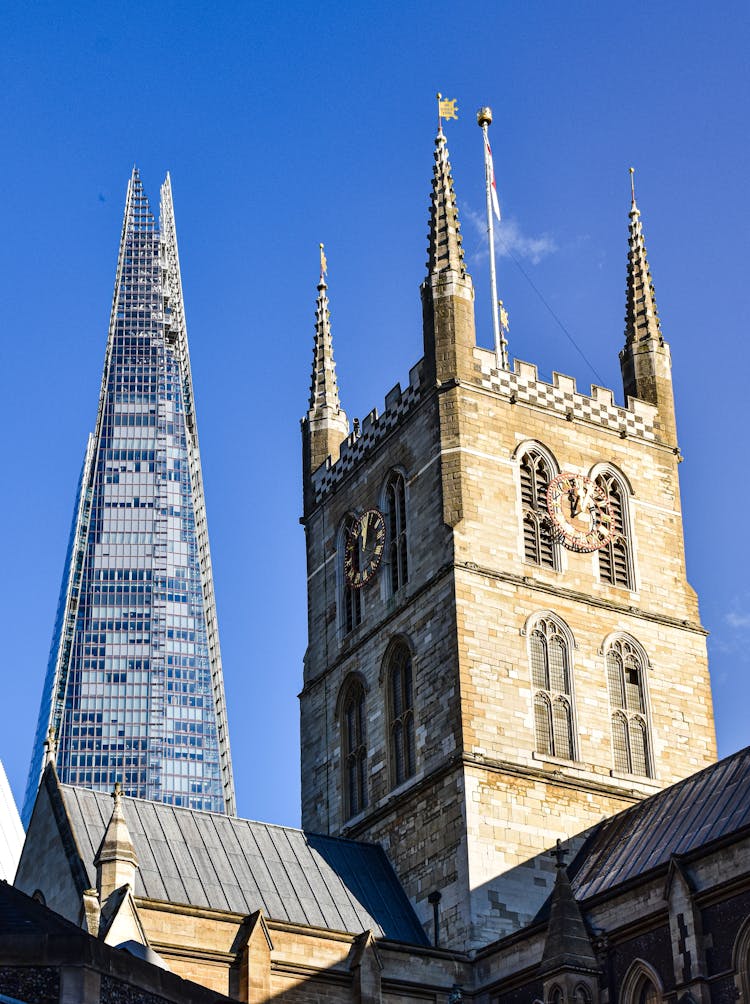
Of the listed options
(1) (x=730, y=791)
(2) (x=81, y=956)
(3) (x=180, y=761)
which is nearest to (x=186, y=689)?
(3) (x=180, y=761)

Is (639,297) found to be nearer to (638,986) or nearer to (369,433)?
(369,433)

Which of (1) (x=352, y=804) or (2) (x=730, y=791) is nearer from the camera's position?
(2) (x=730, y=791)

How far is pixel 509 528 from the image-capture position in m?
48.3

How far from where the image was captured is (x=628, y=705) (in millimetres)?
48188

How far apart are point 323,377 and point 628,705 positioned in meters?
16.0

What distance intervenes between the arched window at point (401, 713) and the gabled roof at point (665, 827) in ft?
17.5

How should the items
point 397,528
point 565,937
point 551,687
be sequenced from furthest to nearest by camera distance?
1. point 397,528
2. point 551,687
3. point 565,937

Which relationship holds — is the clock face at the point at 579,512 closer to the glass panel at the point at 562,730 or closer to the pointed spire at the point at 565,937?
the glass panel at the point at 562,730

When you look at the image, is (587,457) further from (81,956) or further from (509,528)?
(81,956)

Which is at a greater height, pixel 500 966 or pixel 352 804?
pixel 352 804

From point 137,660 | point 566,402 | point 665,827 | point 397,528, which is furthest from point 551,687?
point 137,660

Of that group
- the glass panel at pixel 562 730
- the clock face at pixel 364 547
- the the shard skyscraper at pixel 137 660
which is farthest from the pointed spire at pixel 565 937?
the the shard skyscraper at pixel 137 660

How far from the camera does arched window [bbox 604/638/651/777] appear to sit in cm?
4753

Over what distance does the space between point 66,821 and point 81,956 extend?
17.5 m
